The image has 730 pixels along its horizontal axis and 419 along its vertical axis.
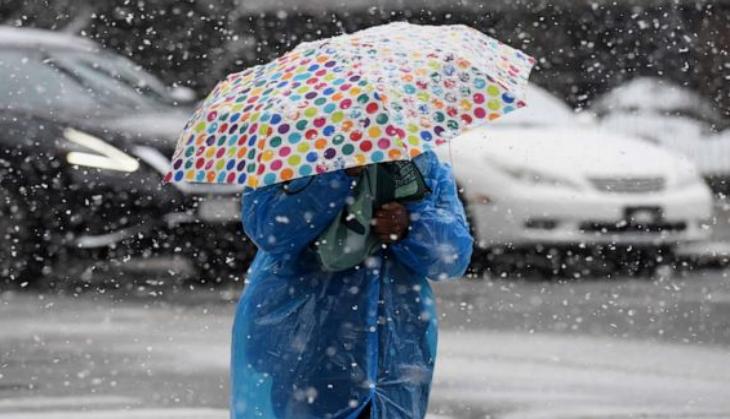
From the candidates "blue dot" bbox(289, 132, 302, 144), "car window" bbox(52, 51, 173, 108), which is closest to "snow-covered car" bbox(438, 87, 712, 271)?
"car window" bbox(52, 51, 173, 108)

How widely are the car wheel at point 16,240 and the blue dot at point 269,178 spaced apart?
7.04 meters

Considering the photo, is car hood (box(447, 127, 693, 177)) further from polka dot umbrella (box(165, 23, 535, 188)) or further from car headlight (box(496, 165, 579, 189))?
polka dot umbrella (box(165, 23, 535, 188))

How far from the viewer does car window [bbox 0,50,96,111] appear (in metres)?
11.7

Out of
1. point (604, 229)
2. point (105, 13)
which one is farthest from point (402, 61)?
point (105, 13)

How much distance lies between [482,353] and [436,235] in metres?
4.40

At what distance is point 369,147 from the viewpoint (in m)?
4.52

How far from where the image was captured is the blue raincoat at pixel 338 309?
189 inches

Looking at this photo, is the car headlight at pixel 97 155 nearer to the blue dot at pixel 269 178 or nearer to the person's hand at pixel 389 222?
the person's hand at pixel 389 222

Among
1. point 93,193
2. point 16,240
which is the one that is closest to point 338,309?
point 93,193

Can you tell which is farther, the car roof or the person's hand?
the car roof

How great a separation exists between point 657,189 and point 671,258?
0.47 meters

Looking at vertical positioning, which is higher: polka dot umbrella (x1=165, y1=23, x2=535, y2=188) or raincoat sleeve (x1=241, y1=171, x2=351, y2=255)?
polka dot umbrella (x1=165, y1=23, x2=535, y2=188)

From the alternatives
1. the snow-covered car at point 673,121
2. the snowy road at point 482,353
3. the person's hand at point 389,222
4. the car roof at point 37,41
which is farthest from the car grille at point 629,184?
the person's hand at point 389,222

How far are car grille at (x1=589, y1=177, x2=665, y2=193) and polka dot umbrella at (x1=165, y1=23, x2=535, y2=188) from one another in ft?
24.2
